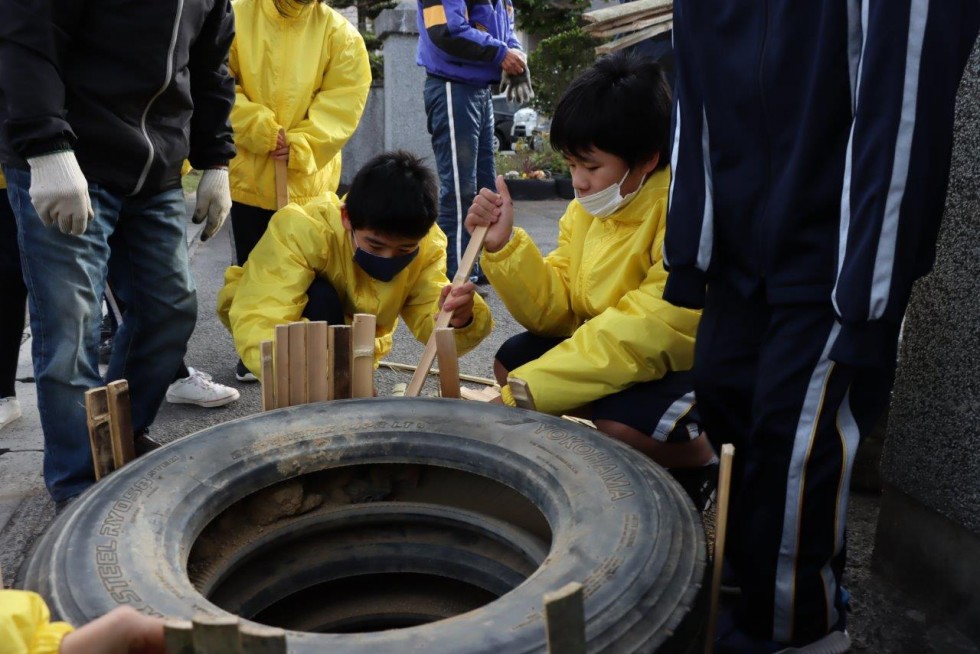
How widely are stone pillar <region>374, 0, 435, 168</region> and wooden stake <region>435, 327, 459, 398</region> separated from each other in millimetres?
6632

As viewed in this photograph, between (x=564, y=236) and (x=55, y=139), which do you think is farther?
(x=564, y=236)

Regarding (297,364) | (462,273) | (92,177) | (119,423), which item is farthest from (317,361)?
(92,177)

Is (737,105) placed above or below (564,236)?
above

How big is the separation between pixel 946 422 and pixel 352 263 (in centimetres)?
175

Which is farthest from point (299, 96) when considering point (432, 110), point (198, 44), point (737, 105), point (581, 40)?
point (581, 40)

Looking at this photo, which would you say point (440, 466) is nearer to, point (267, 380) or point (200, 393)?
point (267, 380)

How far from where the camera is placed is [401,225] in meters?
2.59

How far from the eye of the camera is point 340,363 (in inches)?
72.2

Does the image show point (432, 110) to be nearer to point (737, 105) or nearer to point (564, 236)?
point (564, 236)

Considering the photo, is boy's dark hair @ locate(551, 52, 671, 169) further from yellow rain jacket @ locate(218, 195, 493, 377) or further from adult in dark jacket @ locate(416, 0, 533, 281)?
adult in dark jacket @ locate(416, 0, 533, 281)

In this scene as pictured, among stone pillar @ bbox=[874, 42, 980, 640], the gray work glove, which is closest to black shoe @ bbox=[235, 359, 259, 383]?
the gray work glove

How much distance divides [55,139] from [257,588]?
1.17m

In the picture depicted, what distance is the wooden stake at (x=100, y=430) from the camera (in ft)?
4.97

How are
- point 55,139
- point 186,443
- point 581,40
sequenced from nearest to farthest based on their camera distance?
point 186,443, point 55,139, point 581,40
